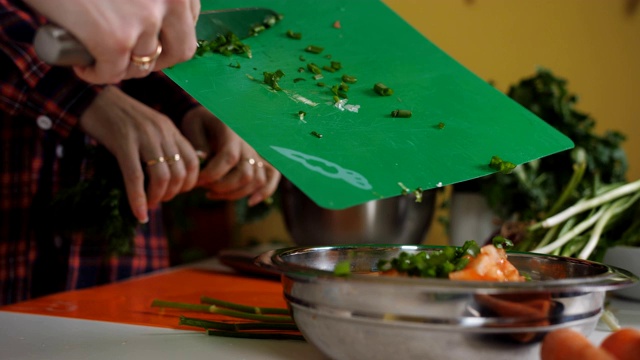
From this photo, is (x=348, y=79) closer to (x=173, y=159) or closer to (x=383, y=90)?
(x=383, y=90)

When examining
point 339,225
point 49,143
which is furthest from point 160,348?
point 49,143

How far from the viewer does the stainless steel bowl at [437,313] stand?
63 cm

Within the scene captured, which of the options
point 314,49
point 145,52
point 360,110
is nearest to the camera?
point 145,52

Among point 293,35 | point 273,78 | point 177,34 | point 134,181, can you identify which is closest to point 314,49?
point 293,35

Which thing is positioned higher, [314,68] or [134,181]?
[314,68]

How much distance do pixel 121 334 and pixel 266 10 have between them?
1.99ft

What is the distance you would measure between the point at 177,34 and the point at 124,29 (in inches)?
3.4

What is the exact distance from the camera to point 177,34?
86cm

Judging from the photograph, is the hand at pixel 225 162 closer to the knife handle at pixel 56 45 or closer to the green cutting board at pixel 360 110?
the green cutting board at pixel 360 110

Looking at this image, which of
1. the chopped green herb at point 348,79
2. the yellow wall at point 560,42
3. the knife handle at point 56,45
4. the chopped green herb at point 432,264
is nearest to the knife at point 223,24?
the knife handle at point 56,45

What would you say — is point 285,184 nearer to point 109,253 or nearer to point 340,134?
point 109,253

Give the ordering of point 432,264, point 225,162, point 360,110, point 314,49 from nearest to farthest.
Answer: point 432,264 → point 360,110 → point 314,49 → point 225,162

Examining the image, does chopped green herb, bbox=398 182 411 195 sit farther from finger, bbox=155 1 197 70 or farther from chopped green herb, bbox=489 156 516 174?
finger, bbox=155 1 197 70

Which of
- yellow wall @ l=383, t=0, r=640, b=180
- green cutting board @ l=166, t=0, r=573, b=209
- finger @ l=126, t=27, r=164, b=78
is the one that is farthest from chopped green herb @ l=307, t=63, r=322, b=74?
yellow wall @ l=383, t=0, r=640, b=180
